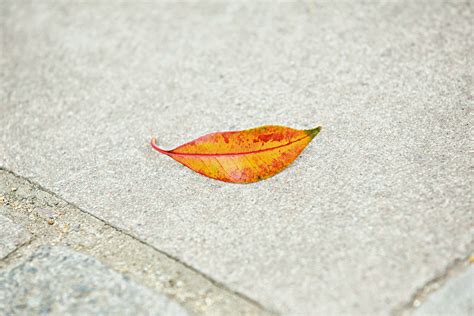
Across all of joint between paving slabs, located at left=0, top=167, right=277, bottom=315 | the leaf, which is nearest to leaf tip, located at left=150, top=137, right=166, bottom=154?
the leaf

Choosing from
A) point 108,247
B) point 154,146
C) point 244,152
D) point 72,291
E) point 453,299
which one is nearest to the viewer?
point 453,299

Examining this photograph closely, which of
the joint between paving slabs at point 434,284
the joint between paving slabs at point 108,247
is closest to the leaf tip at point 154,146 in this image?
the joint between paving slabs at point 108,247

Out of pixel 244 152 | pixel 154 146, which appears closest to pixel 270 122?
pixel 244 152

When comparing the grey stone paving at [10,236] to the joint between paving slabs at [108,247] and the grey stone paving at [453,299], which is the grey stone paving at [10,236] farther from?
the grey stone paving at [453,299]

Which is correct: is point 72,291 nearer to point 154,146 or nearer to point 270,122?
point 154,146

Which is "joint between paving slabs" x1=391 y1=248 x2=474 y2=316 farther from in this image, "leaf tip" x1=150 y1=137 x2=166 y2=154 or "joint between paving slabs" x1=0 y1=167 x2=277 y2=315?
"leaf tip" x1=150 y1=137 x2=166 y2=154

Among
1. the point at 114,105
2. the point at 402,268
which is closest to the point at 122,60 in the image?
the point at 114,105

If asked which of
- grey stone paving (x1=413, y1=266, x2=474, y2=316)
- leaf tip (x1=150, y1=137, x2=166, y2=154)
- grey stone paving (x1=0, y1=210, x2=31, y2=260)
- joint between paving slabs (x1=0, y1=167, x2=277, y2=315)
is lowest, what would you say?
grey stone paving (x1=0, y1=210, x2=31, y2=260)
